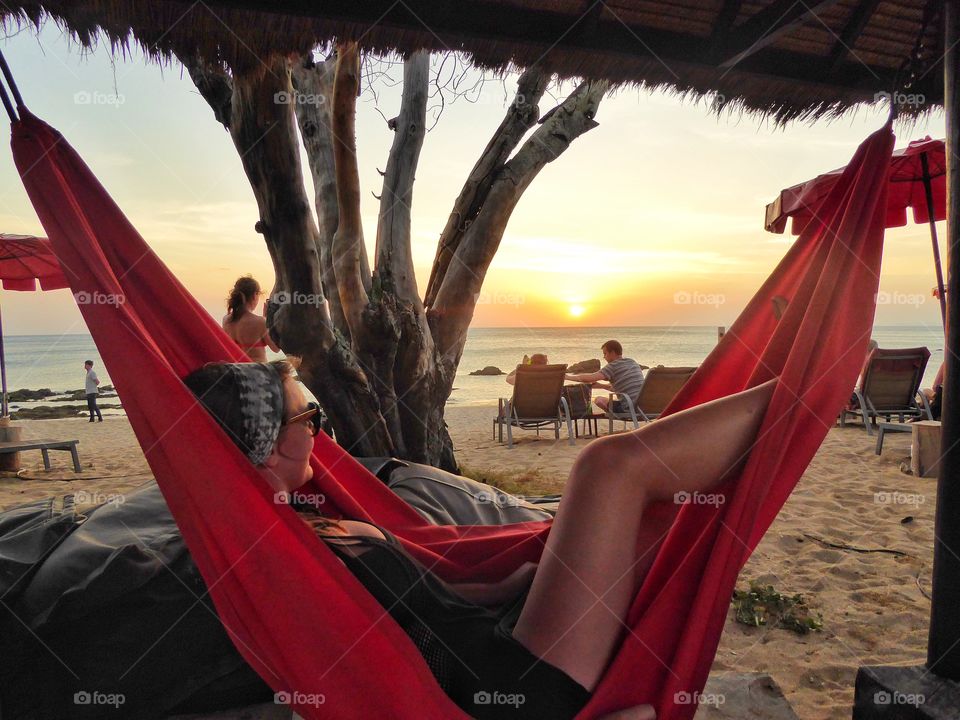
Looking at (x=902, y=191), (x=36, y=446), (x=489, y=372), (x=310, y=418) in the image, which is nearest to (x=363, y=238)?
(x=310, y=418)

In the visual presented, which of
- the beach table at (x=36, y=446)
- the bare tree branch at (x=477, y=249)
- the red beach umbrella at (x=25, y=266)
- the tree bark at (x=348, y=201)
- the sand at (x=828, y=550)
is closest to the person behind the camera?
the sand at (x=828, y=550)

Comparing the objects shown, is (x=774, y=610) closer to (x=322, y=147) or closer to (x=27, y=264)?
(x=322, y=147)

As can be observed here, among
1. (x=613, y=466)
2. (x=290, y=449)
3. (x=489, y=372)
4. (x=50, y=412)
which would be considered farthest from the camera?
(x=489, y=372)

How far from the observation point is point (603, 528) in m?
1.10

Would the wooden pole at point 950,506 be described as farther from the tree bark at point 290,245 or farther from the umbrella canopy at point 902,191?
the umbrella canopy at point 902,191

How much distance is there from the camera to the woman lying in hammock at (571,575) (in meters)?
1.10

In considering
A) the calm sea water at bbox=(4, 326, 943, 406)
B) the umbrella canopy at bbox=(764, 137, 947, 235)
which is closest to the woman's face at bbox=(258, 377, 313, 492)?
the umbrella canopy at bbox=(764, 137, 947, 235)

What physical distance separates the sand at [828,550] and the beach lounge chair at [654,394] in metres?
0.67

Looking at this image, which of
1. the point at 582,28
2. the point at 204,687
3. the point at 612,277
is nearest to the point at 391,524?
the point at 204,687

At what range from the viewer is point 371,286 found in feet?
12.9

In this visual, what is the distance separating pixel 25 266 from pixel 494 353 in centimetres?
2746

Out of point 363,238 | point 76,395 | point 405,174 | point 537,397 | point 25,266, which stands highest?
point 405,174

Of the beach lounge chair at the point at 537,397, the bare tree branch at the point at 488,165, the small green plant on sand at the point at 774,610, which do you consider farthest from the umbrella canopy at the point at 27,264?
the small green plant on sand at the point at 774,610

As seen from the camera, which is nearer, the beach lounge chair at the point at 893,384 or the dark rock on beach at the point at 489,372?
the beach lounge chair at the point at 893,384
